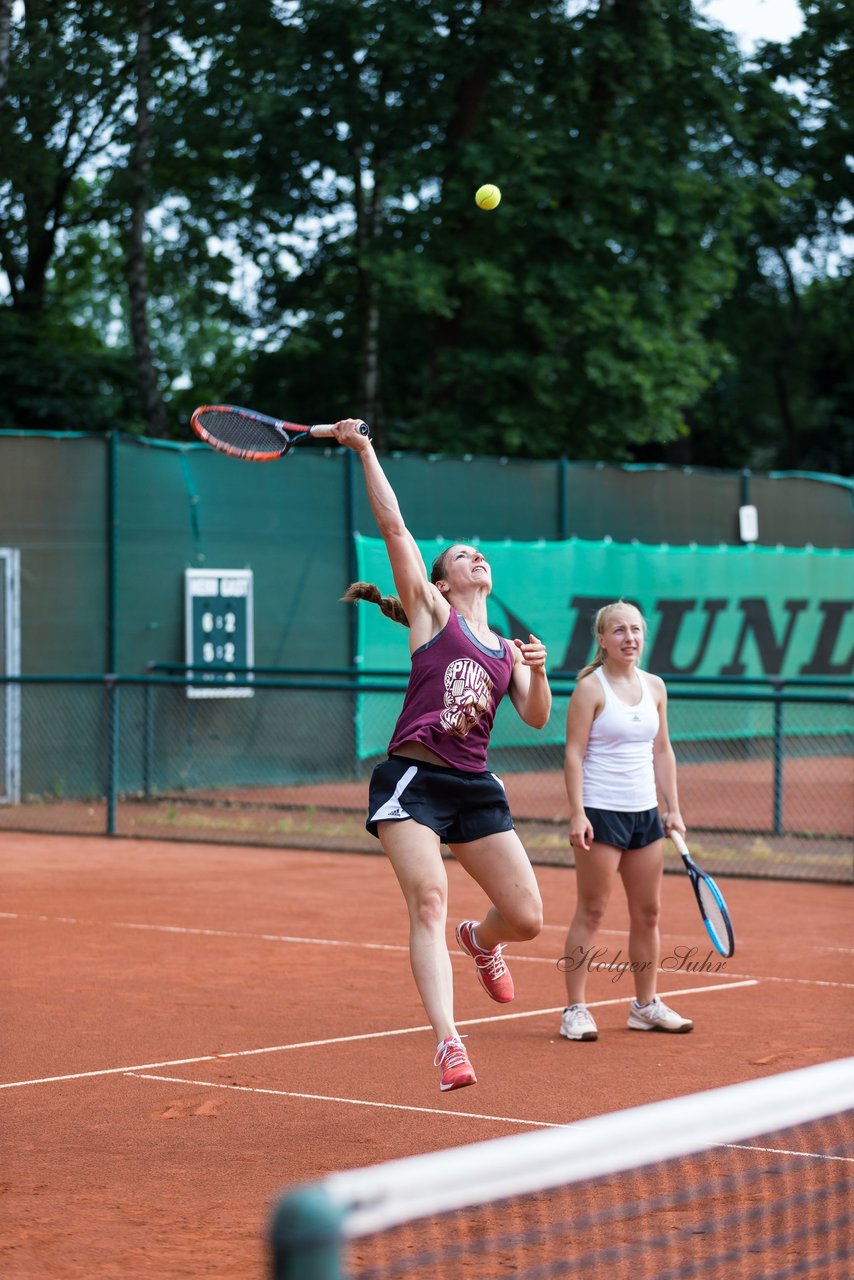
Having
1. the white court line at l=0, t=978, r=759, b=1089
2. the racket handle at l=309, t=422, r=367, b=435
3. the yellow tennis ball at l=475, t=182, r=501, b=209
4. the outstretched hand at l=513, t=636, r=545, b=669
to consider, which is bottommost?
the white court line at l=0, t=978, r=759, b=1089

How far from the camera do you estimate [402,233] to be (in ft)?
88.4

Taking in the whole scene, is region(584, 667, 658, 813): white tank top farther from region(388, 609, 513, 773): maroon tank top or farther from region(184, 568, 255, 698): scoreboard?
region(184, 568, 255, 698): scoreboard

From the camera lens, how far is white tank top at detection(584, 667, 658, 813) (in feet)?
24.3

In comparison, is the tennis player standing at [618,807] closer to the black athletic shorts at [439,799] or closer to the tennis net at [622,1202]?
the black athletic shorts at [439,799]

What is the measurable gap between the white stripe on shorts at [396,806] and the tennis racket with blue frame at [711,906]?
5.97ft

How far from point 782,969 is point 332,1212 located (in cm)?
741

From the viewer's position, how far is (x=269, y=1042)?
718 centimetres

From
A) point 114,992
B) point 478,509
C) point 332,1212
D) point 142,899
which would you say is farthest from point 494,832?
point 478,509

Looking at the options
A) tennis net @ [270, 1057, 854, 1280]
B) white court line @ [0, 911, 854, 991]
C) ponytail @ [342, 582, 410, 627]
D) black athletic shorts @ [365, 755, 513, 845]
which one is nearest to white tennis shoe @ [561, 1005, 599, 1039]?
tennis net @ [270, 1057, 854, 1280]

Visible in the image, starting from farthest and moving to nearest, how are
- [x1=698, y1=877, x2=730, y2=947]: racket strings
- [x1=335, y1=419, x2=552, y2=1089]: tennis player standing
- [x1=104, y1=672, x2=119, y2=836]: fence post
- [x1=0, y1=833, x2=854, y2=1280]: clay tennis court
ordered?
[x1=104, y1=672, x2=119, y2=836]: fence post, [x1=698, y1=877, x2=730, y2=947]: racket strings, [x1=335, y1=419, x2=552, y2=1089]: tennis player standing, [x1=0, y1=833, x2=854, y2=1280]: clay tennis court

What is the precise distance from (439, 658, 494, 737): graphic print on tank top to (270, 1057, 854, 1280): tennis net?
4.49ft

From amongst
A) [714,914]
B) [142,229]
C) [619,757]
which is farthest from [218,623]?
[142,229]

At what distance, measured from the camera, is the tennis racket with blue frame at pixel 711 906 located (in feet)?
24.5

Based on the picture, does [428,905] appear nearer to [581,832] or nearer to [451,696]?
[451,696]
